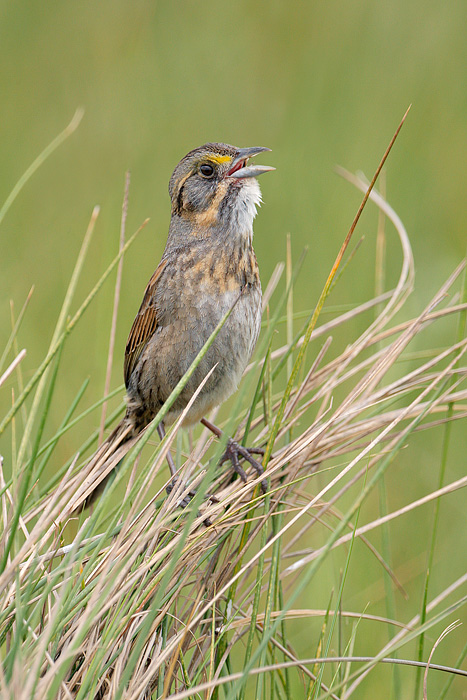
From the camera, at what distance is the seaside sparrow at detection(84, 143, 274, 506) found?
300 cm

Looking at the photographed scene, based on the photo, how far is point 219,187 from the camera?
3115 millimetres

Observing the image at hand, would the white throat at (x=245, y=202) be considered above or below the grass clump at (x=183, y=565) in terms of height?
above

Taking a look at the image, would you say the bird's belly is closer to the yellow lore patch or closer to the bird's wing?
the bird's wing

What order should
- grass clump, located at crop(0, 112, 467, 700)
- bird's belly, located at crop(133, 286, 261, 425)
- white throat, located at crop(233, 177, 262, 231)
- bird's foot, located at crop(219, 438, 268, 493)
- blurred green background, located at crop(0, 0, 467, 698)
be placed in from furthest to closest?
blurred green background, located at crop(0, 0, 467, 698) < white throat, located at crop(233, 177, 262, 231) < bird's belly, located at crop(133, 286, 261, 425) < bird's foot, located at crop(219, 438, 268, 493) < grass clump, located at crop(0, 112, 467, 700)

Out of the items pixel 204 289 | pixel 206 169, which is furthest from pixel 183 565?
pixel 206 169

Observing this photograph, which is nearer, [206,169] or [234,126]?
[206,169]

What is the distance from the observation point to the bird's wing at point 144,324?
124 inches

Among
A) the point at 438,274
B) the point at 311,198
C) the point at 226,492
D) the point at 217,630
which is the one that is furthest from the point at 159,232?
the point at 217,630

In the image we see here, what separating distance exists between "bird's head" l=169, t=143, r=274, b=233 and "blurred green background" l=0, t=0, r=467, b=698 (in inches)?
42.4

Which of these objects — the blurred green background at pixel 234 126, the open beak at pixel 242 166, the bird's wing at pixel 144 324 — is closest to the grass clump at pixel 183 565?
the bird's wing at pixel 144 324

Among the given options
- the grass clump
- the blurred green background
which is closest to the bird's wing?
the grass clump

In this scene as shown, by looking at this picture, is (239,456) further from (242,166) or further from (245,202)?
(242,166)

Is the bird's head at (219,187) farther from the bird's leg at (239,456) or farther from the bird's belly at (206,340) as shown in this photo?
the bird's leg at (239,456)

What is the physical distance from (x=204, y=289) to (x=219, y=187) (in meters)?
0.38
